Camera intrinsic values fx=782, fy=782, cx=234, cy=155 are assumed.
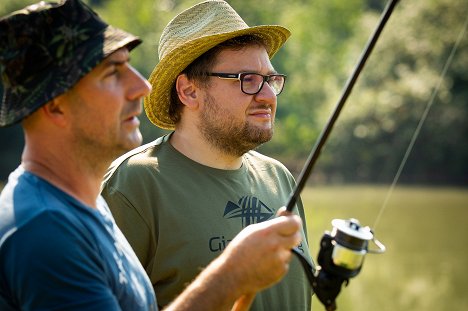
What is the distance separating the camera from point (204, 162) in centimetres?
311

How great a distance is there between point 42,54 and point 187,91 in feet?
4.72

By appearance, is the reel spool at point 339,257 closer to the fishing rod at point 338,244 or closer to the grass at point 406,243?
the fishing rod at point 338,244

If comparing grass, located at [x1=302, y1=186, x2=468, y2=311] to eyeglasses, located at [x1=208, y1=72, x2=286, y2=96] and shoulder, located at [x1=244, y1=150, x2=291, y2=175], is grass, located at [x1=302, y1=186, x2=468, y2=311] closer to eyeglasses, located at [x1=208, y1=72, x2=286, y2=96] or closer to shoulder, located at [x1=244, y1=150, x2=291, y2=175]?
shoulder, located at [x1=244, y1=150, x2=291, y2=175]

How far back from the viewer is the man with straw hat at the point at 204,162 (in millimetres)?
2844

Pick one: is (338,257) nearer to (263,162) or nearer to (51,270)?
(51,270)

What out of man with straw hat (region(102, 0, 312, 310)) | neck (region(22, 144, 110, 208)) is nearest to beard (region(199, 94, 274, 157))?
man with straw hat (region(102, 0, 312, 310))

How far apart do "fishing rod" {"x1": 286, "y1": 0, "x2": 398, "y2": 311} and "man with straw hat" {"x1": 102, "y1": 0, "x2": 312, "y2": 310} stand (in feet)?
2.03

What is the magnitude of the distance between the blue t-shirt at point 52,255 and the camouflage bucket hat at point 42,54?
0.19 m

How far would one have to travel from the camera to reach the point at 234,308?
223 cm

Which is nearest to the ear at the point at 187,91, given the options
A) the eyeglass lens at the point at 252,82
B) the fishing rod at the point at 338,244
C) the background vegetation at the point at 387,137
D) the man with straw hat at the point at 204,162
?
the man with straw hat at the point at 204,162

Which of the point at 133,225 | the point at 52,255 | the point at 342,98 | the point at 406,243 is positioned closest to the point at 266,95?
the point at 133,225

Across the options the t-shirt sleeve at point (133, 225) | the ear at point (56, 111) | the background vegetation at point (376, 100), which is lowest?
the background vegetation at point (376, 100)

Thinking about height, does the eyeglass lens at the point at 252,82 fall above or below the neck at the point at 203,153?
above

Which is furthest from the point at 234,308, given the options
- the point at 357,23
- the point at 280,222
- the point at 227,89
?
the point at 357,23
